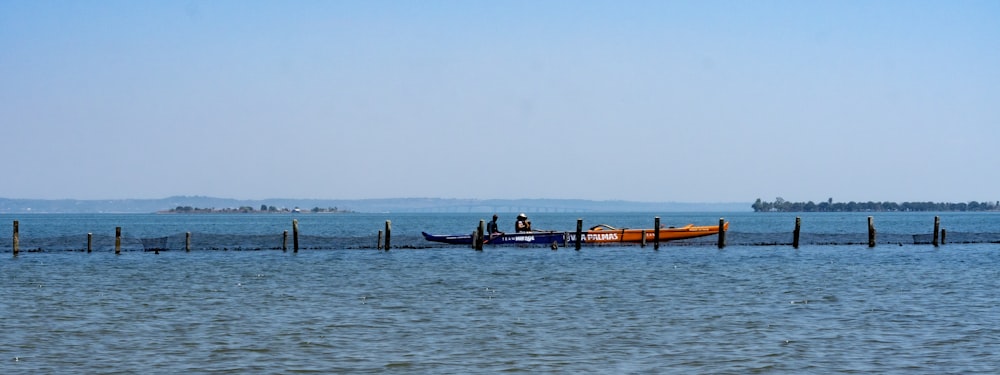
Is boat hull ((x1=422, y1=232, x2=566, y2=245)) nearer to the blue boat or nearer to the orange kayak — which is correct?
the blue boat

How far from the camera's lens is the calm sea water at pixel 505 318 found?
1792 cm

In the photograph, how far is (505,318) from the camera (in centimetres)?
2384

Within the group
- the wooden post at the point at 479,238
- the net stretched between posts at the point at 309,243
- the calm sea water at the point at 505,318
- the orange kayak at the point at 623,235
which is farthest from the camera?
the net stretched between posts at the point at 309,243

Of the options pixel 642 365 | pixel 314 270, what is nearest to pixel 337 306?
pixel 642 365

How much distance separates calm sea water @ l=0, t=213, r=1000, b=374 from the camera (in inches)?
706

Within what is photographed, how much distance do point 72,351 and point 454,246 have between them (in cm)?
4311

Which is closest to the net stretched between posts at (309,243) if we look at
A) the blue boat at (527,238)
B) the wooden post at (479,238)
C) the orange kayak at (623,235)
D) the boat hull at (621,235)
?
the orange kayak at (623,235)

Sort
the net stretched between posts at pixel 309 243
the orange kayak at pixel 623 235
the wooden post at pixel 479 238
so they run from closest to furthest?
the wooden post at pixel 479 238
the orange kayak at pixel 623 235
the net stretched between posts at pixel 309 243

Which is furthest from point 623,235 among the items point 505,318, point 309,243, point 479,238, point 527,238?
point 505,318

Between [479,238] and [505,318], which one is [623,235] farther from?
[505,318]

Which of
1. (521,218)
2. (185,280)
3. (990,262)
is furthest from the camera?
(521,218)

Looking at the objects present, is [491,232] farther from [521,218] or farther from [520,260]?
[520,260]

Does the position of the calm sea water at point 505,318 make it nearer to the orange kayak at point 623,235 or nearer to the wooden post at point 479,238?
the wooden post at point 479,238

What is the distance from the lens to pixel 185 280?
36.3 m
